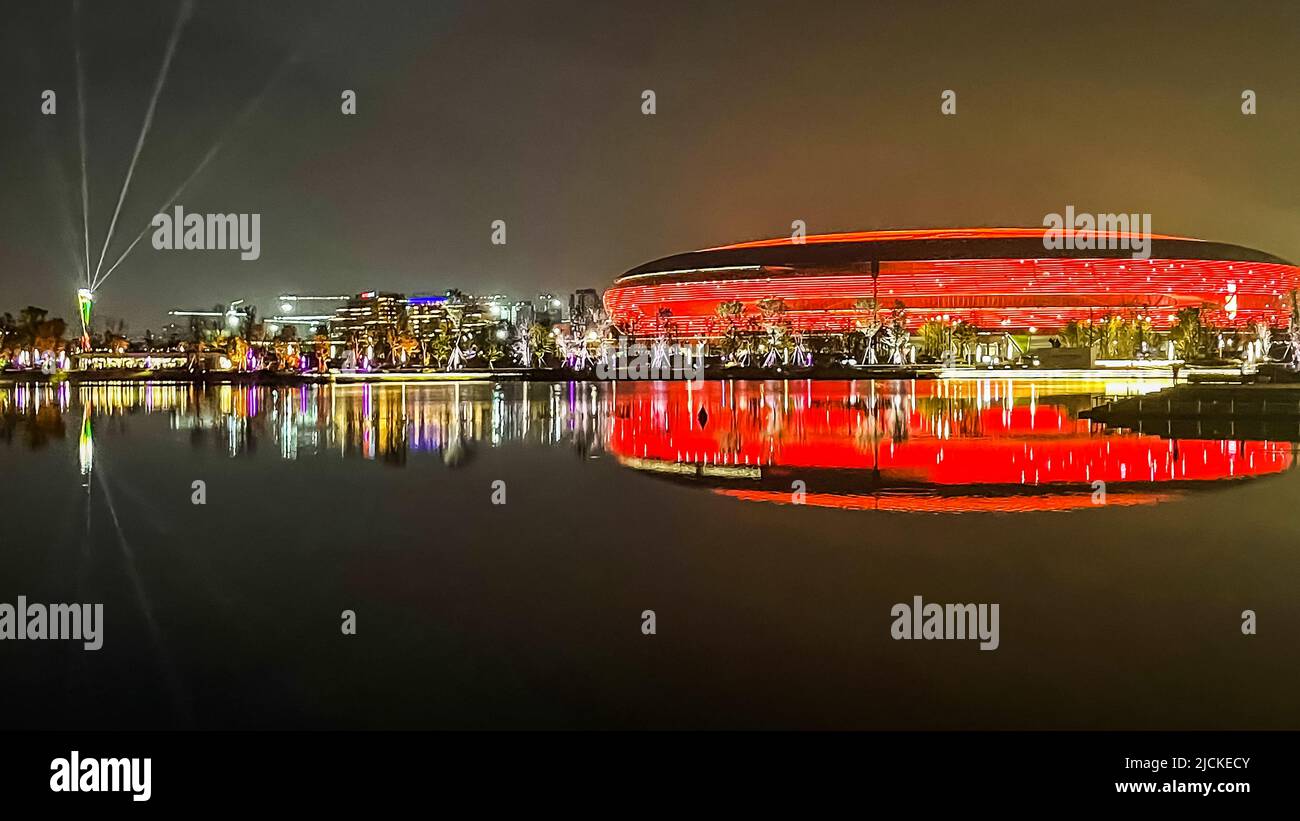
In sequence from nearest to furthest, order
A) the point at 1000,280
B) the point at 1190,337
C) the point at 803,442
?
the point at 803,442 < the point at 1190,337 < the point at 1000,280

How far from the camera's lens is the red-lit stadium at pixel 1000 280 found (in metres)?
105

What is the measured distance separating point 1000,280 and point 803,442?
89.9 meters

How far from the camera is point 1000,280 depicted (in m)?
106

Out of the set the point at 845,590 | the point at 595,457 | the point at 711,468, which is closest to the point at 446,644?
the point at 845,590

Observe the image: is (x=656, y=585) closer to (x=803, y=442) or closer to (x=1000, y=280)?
(x=803, y=442)

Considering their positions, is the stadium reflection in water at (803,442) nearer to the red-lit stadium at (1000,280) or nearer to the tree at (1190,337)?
the tree at (1190,337)

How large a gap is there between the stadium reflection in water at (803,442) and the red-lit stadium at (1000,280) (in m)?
67.9

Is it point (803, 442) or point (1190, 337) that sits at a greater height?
point (1190, 337)

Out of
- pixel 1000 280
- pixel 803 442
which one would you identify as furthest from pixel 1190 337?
pixel 803 442

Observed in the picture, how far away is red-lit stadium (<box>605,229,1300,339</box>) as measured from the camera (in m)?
105

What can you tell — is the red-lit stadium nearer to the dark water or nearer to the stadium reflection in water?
the stadium reflection in water

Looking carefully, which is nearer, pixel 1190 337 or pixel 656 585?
pixel 656 585

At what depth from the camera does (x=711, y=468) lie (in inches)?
695

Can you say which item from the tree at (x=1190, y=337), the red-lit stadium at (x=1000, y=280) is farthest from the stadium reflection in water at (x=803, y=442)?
the red-lit stadium at (x=1000, y=280)
